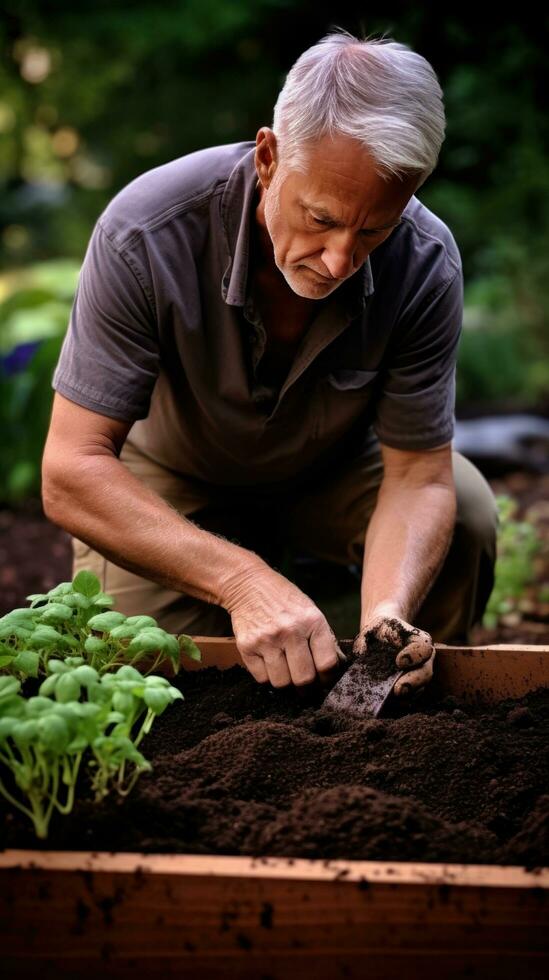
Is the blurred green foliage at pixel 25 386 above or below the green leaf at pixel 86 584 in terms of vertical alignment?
below

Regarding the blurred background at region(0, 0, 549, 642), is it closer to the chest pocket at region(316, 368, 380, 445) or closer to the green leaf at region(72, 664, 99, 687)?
the chest pocket at region(316, 368, 380, 445)

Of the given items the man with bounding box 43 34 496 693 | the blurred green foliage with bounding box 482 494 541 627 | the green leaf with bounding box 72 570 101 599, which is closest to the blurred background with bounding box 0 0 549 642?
the blurred green foliage with bounding box 482 494 541 627

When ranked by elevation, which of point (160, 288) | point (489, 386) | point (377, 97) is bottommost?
point (489, 386)

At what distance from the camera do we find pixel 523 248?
277 inches

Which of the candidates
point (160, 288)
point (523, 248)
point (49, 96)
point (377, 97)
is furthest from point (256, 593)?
point (49, 96)

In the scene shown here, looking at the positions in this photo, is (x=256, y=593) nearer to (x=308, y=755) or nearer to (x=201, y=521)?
(x=308, y=755)

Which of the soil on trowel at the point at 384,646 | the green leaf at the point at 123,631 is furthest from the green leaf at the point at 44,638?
the soil on trowel at the point at 384,646

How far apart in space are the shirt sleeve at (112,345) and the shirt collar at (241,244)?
183 mm

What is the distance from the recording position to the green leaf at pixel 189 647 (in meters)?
1.92

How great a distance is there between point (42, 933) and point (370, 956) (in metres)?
0.42

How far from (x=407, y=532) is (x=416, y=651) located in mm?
518

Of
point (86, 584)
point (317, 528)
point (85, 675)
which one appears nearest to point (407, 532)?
point (317, 528)

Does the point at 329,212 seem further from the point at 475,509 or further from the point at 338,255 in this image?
the point at 475,509

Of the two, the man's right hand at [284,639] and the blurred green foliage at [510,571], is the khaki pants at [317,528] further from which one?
the man's right hand at [284,639]
